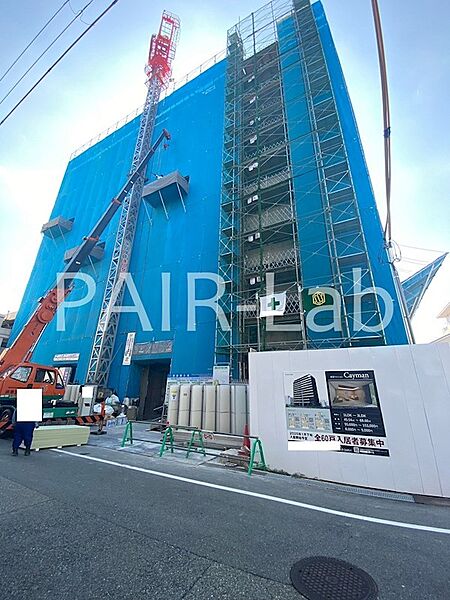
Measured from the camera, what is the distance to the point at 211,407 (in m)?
9.43

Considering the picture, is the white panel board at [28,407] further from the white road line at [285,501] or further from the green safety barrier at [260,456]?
the green safety barrier at [260,456]

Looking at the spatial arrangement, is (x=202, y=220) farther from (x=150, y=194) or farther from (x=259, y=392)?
(x=259, y=392)

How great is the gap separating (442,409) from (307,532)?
3551 mm

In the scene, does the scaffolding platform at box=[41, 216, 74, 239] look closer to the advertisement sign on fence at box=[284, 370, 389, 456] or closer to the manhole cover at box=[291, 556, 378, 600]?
the advertisement sign on fence at box=[284, 370, 389, 456]

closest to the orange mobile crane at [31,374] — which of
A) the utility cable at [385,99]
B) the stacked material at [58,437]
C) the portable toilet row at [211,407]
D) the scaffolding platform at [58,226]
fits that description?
the stacked material at [58,437]

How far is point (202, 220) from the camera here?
57.5 feet

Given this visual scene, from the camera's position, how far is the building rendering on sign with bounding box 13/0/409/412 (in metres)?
12.4

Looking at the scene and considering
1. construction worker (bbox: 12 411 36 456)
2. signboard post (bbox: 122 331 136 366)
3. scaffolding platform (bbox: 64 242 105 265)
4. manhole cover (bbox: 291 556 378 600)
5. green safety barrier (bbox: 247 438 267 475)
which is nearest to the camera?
manhole cover (bbox: 291 556 378 600)

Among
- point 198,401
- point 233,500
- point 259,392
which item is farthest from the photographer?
point 198,401

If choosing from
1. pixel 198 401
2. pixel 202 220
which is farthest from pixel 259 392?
pixel 202 220

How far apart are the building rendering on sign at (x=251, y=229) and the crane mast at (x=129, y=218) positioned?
56 cm

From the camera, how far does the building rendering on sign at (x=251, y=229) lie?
12.4 meters

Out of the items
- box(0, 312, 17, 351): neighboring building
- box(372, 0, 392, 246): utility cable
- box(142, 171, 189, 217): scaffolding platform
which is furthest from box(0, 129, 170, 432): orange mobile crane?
box(0, 312, 17, 351): neighboring building

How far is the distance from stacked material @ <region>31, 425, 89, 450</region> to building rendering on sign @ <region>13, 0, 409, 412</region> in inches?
258
